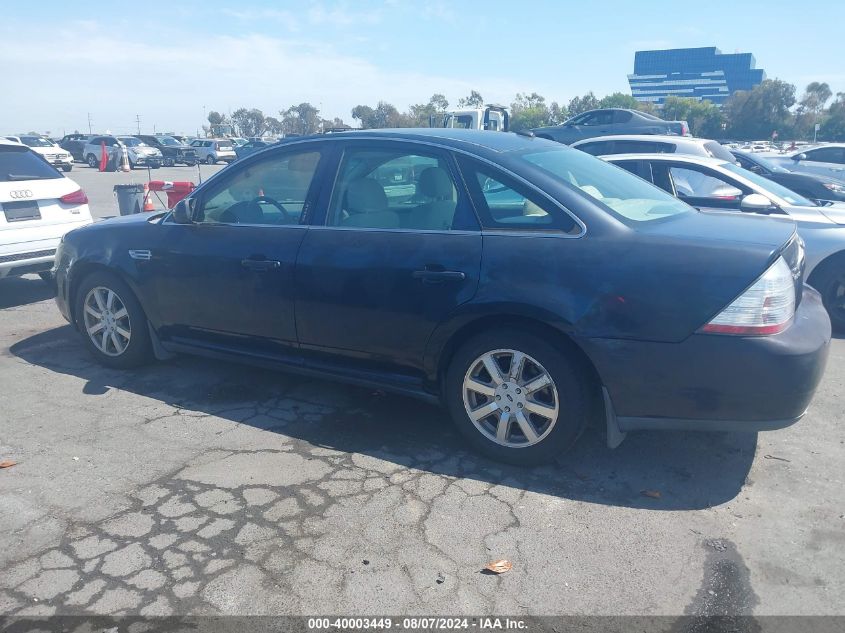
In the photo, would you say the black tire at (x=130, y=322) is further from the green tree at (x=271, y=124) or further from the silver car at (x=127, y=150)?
the green tree at (x=271, y=124)

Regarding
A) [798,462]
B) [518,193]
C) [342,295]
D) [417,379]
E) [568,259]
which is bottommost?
[798,462]

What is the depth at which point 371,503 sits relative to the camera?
136 inches

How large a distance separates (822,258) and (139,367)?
5.85m

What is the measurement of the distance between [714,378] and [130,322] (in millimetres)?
3952

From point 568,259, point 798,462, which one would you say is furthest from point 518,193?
point 798,462

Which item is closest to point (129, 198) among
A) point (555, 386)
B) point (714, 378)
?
point (555, 386)

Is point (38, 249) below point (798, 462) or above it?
above

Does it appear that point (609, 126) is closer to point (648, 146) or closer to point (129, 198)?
point (648, 146)

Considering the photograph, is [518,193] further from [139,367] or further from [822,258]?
[822,258]

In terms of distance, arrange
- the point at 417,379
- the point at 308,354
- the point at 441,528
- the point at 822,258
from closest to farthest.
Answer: the point at 441,528 < the point at 417,379 < the point at 308,354 < the point at 822,258

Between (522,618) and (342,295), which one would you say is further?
(342,295)

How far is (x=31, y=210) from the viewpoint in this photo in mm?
7328

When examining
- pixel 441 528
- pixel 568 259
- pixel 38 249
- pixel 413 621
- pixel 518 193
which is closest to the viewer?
pixel 413 621

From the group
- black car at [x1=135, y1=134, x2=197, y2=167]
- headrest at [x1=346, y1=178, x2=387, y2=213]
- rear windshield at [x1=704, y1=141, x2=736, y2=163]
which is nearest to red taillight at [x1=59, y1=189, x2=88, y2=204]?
headrest at [x1=346, y1=178, x2=387, y2=213]
